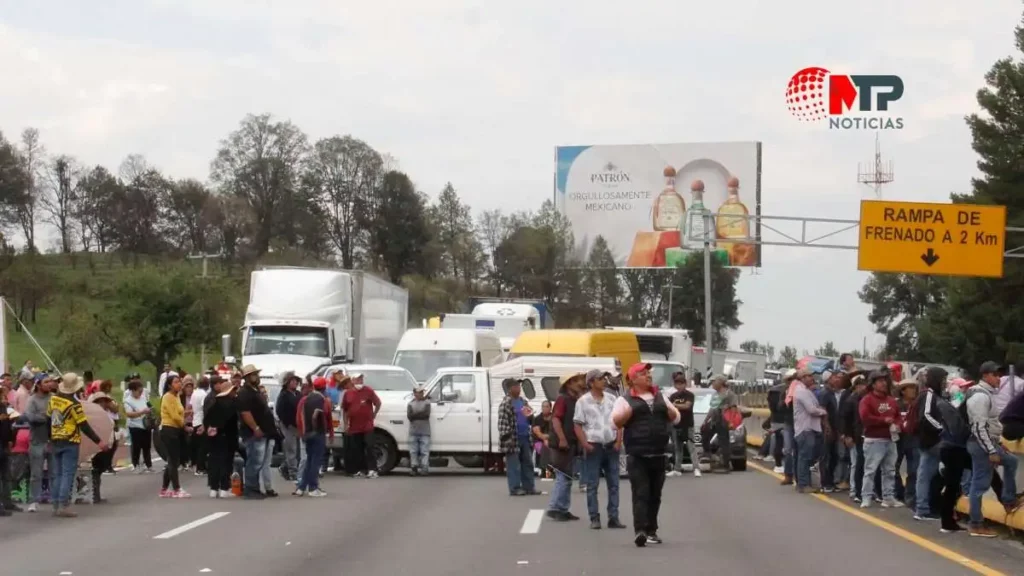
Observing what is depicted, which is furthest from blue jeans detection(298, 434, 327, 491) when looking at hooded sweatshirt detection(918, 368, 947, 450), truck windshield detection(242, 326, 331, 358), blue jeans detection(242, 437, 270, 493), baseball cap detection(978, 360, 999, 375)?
truck windshield detection(242, 326, 331, 358)

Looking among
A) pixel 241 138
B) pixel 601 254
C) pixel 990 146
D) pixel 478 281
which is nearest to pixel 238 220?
pixel 241 138

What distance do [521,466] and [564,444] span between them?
504 centimetres

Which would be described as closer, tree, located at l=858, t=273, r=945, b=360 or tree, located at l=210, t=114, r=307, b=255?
tree, located at l=210, t=114, r=307, b=255

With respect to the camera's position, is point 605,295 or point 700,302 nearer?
point 605,295

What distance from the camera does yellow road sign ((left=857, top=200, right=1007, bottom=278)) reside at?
3550 centimetres

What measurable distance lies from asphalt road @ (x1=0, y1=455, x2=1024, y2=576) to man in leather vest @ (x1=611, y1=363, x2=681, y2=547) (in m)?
0.28

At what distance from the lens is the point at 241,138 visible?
105000 millimetres

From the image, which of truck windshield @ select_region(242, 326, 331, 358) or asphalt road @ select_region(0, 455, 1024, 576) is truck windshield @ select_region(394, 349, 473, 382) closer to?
truck windshield @ select_region(242, 326, 331, 358)

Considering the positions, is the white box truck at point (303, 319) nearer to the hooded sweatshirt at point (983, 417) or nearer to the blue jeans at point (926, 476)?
the blue jeans at point (926, 476)

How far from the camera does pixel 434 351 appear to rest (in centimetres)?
3481

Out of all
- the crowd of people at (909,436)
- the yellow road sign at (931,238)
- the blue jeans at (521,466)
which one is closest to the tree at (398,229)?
the yellow road sign at (931,238)

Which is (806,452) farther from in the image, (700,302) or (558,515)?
(700,302)

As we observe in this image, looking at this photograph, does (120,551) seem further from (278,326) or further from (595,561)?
(278,326)

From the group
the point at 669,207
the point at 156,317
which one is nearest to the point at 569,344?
the point at 669,207
